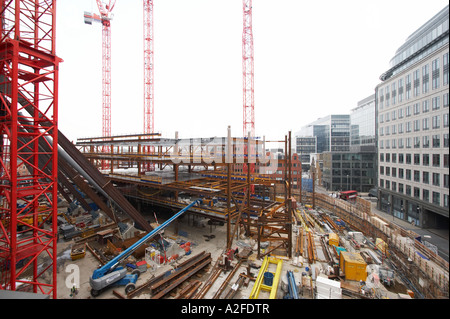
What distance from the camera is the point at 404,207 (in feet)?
81.3

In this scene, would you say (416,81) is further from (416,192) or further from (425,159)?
(416,192)

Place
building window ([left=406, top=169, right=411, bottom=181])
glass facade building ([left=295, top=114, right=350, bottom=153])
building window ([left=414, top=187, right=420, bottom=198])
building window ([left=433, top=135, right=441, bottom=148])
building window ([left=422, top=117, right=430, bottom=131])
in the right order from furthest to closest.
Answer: glass facade building ([left=295, top=114, right=350, bottom=153]), building window ([left=406, top=169, right=411, bottom=181]), building window ([left=414, top=187, right=420, bottom=198]), building window ([left=422, top=117, right=430, bottom=131]), building window ([left=433, top=135, right=441, bottom=148])

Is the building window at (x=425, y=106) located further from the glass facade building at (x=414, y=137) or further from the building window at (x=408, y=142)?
the building window at (x=408, y=142)

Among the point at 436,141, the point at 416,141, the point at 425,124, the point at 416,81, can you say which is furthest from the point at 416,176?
the point at 416,81

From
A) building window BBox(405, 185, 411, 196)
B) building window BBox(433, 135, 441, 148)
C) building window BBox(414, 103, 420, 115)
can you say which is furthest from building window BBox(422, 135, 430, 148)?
building window BBox(405, 185, 411, 196)

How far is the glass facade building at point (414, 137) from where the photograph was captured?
53.0 ft

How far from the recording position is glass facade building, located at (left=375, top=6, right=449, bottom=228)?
636 inches

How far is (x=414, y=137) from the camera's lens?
19.9 meters

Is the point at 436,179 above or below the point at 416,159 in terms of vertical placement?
below

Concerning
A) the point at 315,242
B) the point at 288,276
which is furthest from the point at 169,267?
the point at 315,242

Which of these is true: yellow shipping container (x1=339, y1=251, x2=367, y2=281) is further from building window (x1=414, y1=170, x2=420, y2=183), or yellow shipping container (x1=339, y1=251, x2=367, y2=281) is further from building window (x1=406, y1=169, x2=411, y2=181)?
building window (x1=406, y1=169, x2=411, y2=181)

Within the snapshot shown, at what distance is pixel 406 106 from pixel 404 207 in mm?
12720

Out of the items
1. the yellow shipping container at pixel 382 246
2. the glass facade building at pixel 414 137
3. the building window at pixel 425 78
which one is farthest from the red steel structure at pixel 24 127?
the building window at pixel 425 78
